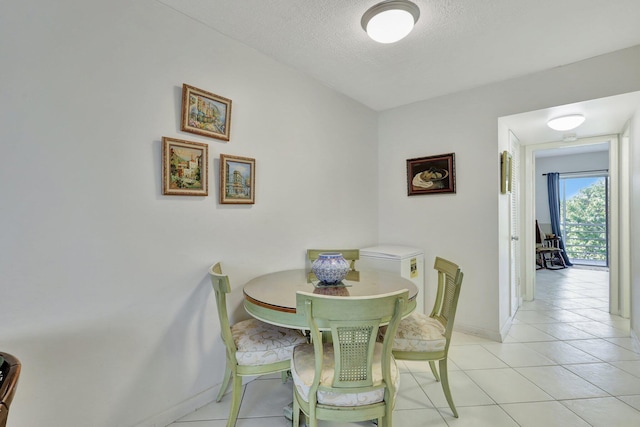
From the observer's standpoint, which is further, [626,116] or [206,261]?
[626,116]

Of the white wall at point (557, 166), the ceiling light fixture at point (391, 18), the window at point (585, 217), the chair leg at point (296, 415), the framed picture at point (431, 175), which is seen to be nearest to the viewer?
the chair leg at point (296, 415)

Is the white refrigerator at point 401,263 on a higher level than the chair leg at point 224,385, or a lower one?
higher

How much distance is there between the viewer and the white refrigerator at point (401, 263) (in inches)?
107

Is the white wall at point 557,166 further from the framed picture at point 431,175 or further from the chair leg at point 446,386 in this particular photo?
the chair leg at point 446,386

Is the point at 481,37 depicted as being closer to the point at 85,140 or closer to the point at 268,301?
the point at 268,301

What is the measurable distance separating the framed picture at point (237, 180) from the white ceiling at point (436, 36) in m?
0.85

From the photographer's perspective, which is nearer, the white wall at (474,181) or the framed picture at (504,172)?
the white wall at (474,181)

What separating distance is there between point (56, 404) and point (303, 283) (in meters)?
1.29

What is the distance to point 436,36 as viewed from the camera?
197cm

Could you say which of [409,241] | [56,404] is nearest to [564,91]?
[409,241]

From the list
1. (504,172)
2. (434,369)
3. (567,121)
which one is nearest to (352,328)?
(434,369)

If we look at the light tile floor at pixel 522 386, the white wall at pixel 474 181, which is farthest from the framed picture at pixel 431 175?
the light tile floor at pixel 522 386

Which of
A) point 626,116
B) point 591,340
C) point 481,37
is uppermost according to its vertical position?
point 481,37

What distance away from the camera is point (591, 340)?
267 cm
